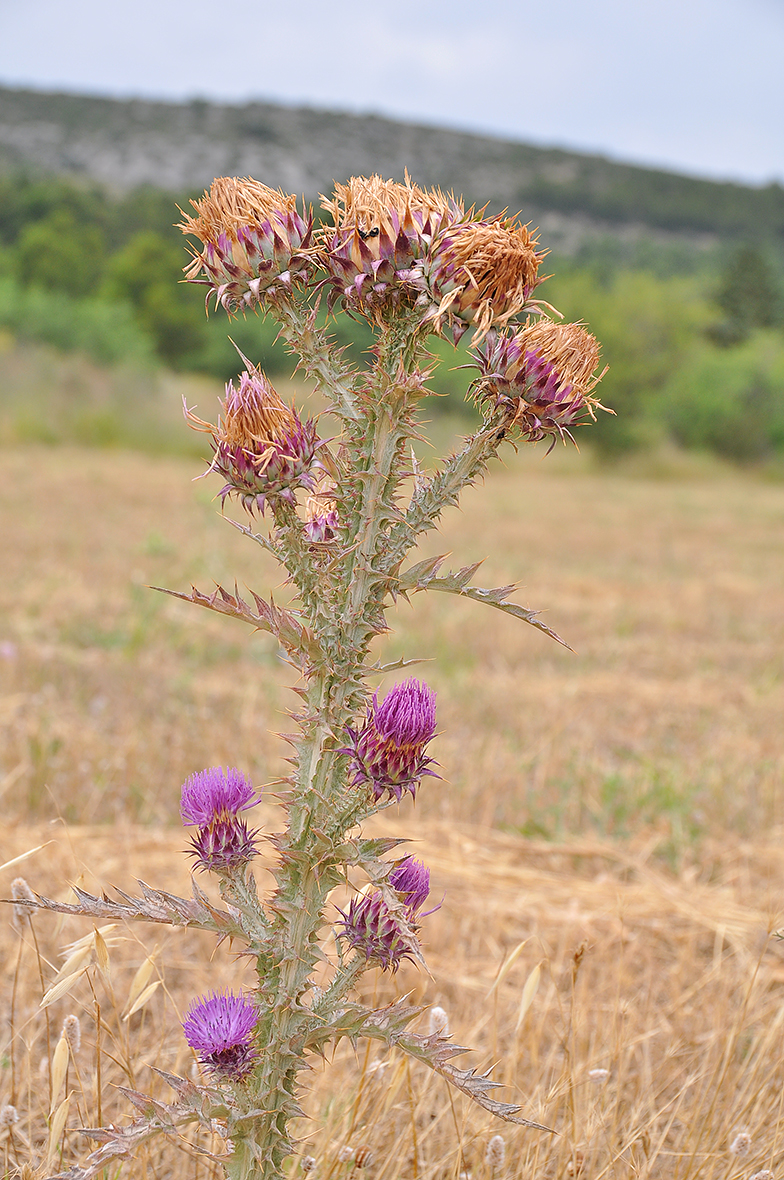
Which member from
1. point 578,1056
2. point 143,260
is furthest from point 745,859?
point 143,260

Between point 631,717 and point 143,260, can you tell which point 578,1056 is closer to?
point 631,717

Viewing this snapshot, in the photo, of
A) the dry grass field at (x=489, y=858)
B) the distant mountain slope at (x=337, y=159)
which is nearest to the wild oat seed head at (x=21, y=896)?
the dry grass field at (x=489, y=858)

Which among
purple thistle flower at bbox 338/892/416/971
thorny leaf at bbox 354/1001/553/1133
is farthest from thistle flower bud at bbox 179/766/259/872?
thorny leaf at bbox 354/1001/553/1133

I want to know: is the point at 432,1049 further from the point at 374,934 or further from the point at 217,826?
the point at 217,826

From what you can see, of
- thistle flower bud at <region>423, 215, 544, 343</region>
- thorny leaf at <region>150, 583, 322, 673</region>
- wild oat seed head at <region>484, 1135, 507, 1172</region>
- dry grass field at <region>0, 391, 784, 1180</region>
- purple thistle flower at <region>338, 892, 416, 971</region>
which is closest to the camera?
thistle flower bud at <region>423, 215, 544, 343</region>

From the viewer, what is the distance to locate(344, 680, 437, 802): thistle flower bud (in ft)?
3.92

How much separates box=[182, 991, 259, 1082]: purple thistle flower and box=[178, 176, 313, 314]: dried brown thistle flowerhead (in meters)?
0.91

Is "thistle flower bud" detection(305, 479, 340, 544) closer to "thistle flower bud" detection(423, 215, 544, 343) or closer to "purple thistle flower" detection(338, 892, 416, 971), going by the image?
"thistle flower bud" detection(423, 215, 544, 343)

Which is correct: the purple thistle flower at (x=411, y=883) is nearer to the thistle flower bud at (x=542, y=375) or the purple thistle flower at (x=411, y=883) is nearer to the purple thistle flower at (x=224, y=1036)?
the purple thistle flower at (x=224, y=1036)

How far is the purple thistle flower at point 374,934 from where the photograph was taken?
1.31 m

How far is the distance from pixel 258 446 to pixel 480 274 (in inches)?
13.1

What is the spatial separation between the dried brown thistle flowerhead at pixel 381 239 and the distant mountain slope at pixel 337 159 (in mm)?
84728

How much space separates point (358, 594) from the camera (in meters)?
1.22

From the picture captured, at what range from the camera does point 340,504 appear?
4.07 ft
